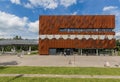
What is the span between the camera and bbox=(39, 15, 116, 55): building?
61.2 meters

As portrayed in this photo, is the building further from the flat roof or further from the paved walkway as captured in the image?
the paved walkway

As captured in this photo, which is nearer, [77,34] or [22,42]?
[77,34]

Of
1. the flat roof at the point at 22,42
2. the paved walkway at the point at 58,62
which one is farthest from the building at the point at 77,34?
the paved walkway at the point at 58,62

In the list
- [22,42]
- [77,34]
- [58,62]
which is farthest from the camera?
[22,42]

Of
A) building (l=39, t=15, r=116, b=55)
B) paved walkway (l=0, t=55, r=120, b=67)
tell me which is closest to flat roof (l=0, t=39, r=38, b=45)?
building (l=39, t=15, r=116, b=55)

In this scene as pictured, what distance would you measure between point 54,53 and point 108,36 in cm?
1831

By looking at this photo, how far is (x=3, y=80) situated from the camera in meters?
14.2

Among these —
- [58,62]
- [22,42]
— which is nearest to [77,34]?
[22,42]

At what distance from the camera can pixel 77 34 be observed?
6153cm

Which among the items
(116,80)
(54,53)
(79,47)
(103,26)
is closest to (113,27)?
(103,26)

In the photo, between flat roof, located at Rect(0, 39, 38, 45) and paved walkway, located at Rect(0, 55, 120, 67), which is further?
flat roof, located at Rect(0, 39, 38, 45)

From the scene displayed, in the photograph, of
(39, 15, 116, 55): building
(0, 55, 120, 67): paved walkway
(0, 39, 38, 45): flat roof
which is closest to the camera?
(0, 55, 120, 67): paved walkway

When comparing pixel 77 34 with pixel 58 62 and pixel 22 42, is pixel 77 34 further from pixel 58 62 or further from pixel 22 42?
pixel 58 62

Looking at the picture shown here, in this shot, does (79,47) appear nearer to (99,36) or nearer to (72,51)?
(72,51)
